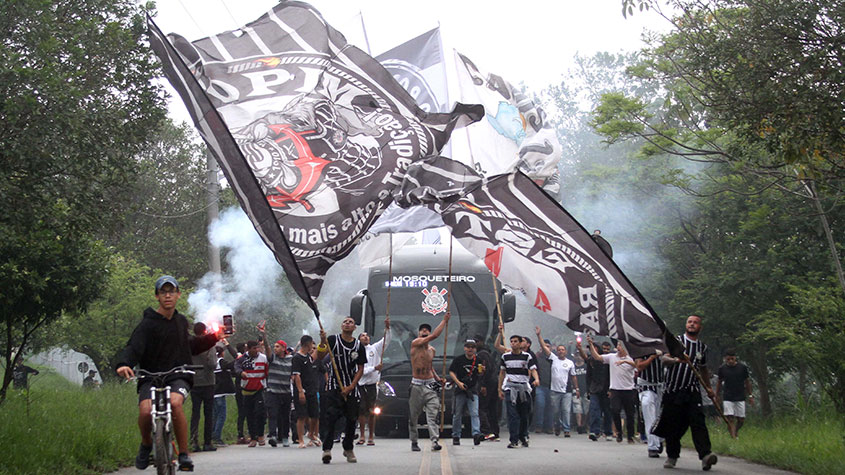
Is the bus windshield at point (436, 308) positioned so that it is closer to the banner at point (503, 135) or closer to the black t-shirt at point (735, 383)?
the banner at point (503, 135)

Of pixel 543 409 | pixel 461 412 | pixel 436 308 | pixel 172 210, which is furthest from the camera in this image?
pixel 172 210

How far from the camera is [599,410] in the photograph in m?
20.8

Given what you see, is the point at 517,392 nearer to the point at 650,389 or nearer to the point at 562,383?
the point at 650,389

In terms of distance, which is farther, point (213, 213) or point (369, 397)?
point (213, 213)

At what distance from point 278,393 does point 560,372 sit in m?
7.58

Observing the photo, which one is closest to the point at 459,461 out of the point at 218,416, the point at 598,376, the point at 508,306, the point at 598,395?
the point at 218,416

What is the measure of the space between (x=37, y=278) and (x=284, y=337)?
31156 mm

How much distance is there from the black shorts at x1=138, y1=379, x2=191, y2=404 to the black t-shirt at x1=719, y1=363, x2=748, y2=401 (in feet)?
39.6

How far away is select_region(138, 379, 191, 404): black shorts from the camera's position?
8469 mm

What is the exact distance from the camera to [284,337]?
149ft

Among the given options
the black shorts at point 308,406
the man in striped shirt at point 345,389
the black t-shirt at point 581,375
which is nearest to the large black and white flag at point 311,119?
the man in striped shirt at point 345,389

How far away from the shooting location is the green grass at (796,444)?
11445 mm

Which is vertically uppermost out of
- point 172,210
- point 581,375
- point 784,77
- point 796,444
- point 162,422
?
point 172,210

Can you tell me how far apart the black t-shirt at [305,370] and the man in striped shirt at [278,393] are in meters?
0.89
